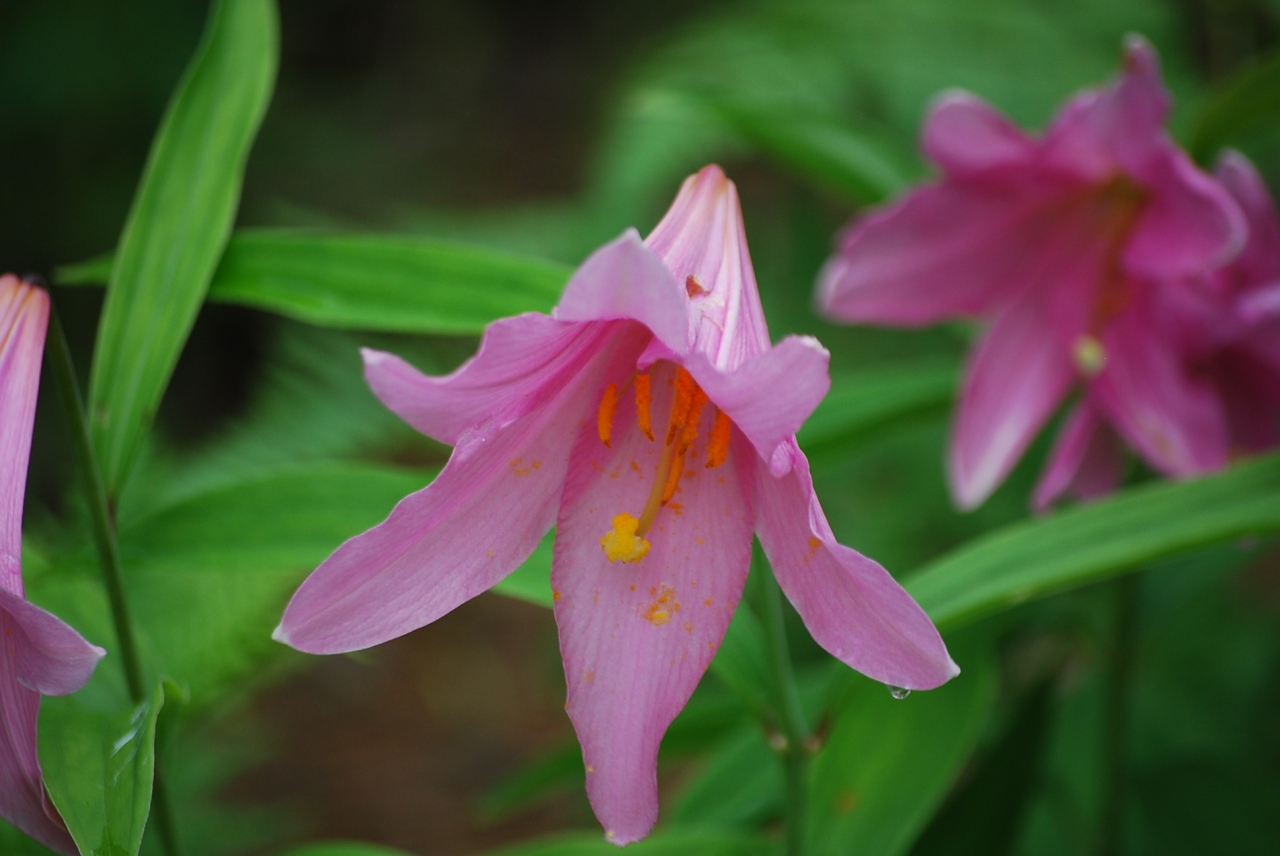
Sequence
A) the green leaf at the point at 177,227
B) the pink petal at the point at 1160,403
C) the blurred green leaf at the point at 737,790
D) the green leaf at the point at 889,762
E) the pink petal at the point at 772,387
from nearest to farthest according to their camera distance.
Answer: the pink petal at the point at 772,387
the green leaf at the point at 177,227
the green leaf at the point at 889,762
the pink petal at the point at 1160,403
the blurred green leaf at the point at 737,790

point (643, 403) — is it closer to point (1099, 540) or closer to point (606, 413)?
point (606, 413)

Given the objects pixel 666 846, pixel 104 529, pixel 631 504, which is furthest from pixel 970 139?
pixel 104 529

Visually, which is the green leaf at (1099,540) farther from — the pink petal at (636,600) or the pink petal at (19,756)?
the pink petal at (19,756)

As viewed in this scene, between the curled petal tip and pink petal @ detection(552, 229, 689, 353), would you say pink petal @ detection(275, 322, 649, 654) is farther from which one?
Answer: the curled petal tip

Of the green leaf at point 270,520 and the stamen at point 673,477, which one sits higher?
the stamen at point 673,477

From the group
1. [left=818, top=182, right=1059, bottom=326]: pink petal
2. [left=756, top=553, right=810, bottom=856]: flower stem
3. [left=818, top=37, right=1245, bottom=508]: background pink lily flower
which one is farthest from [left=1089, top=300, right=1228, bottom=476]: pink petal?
[left=756, top=553, right=810, bottom=856]: flower stem

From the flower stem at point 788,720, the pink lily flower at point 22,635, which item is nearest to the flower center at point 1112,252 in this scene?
the flower stem at point 788,720
